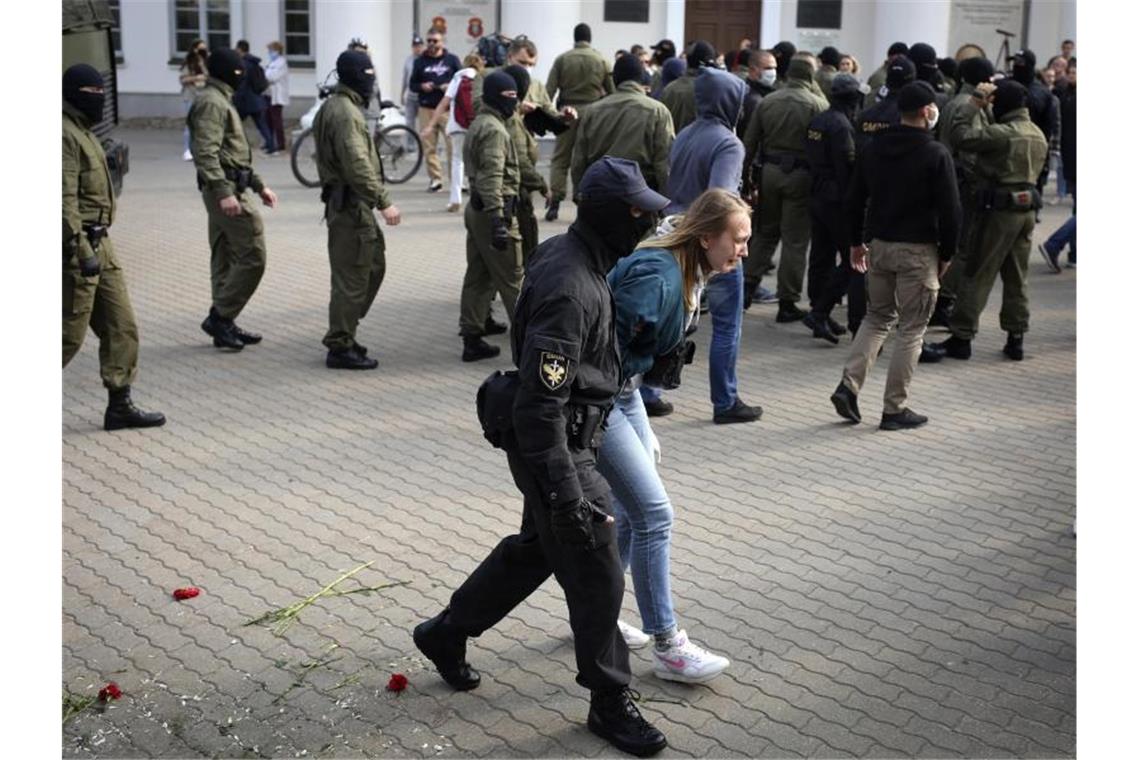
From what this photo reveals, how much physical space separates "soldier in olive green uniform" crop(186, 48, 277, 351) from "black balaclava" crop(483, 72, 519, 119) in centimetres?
160

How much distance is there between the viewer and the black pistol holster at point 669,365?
496 centimetres

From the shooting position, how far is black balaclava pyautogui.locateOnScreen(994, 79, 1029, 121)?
9.65 m

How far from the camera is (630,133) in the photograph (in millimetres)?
10344

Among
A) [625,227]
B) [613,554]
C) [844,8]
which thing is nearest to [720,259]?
[625,227]

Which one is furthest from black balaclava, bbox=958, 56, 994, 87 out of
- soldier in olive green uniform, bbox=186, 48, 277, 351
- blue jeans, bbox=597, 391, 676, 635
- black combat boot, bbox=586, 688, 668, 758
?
black combat boot, bbox=586, 688, 668, 758

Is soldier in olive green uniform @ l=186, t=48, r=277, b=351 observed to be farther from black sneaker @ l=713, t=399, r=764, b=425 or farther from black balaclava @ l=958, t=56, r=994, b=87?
black balaclava @ l=958, t=56, r=994, b=87

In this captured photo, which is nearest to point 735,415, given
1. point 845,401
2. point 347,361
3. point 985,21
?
point 845,401

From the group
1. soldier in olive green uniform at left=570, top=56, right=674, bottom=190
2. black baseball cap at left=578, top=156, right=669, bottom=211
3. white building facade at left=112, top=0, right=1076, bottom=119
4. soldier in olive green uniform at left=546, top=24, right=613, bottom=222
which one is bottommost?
black baseball cap at left=578, top=156, right=669, bottom=211

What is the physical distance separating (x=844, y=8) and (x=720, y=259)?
22.8 m

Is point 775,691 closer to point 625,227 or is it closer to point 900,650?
point 900,650

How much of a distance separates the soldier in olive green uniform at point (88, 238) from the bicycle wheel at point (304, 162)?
1030 centimetres

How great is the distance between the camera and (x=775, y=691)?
16.9 feet

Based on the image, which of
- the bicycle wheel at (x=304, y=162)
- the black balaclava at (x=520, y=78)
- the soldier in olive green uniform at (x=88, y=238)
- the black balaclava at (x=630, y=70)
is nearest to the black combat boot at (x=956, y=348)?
the black balaclava at (x=630, y=70)
